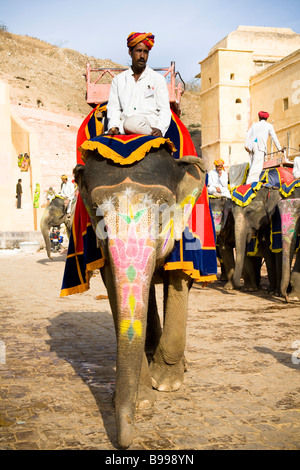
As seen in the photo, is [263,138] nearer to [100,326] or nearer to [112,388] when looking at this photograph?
[100,326]

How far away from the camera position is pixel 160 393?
469 cm

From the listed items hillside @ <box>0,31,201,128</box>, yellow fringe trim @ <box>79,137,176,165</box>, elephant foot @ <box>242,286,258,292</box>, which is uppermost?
hillside @ <box>0,31,201,128</box>

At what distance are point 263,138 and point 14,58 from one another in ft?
215

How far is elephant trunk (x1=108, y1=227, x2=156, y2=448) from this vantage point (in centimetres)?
346

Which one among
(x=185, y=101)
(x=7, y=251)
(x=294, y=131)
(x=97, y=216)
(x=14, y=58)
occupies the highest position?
(x=14, y=58)

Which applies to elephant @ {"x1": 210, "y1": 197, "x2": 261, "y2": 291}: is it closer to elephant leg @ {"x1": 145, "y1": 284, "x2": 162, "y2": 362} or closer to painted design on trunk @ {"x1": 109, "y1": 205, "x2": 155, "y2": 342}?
elephant leg @ {"x1": 145, "y1": 284, "x2": 162, "y2": 362}

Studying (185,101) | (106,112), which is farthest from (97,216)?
(185,101)

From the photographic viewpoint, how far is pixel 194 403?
4406 millimetres

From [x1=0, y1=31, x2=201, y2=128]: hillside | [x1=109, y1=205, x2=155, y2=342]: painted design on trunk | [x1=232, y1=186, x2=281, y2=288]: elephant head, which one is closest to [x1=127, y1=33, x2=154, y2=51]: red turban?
[x1=109, y1=205, x2=155, y2=342]: painted design on trunk

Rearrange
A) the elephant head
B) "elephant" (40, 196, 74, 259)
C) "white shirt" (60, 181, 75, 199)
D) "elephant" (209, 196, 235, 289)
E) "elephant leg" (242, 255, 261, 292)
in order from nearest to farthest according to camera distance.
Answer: the elephant head → "elephant leg" (242, 255, 261, 292) → "elephant" (209, 196, 235, 289) → "elephant" (40, 196, 74, 259) → "white shirt" (60, 181, 75, 199)

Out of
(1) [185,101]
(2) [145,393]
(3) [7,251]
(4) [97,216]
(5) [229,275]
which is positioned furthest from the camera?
(1) [185,101]

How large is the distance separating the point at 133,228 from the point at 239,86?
122 feet

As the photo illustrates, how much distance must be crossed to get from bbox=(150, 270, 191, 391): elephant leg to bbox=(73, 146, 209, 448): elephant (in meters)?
0.41

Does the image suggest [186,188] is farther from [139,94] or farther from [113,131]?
[139,94]
